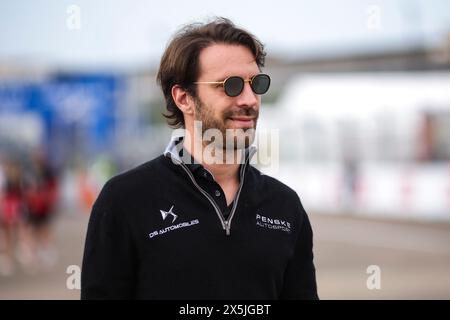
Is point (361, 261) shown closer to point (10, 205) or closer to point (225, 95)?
point (10, 205)

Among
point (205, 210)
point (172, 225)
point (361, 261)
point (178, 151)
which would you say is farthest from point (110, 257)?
point (361, 261)

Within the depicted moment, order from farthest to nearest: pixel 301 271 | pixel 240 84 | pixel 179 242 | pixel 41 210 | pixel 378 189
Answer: pixel 378 189
pixel 41 210
pixel 301 271
pixel 240 84
pixel 179 242

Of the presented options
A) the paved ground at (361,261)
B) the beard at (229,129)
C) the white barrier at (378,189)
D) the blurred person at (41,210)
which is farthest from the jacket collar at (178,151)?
the white barrier at (378,189)

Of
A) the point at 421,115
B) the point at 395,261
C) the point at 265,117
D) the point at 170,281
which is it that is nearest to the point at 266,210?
the point at 170,281

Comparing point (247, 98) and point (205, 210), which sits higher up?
point (247, 98)

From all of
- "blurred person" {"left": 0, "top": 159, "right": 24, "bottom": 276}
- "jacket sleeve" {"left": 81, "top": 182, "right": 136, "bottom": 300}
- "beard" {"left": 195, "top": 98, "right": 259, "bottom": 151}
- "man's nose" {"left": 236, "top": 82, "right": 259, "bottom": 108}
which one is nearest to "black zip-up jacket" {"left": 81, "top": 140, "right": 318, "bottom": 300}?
"jacket sleeve" {"left": 81, "top": 182, "right": 136, "bottom": 300}

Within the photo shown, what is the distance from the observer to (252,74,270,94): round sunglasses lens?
8.43 feet

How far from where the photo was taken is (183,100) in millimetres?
2693

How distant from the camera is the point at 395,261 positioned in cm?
1363

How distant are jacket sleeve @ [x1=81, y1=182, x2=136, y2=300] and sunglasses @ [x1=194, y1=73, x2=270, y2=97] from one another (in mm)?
496

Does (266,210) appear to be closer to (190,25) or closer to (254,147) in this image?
(254,147)

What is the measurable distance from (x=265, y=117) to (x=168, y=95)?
22230 mm

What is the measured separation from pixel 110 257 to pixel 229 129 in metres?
0.55

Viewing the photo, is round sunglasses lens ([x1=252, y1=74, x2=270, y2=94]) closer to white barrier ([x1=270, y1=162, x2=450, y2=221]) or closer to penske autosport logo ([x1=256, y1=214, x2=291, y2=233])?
penske autosport logo ([x1=256, y1=214, x2=291, y2=233])
